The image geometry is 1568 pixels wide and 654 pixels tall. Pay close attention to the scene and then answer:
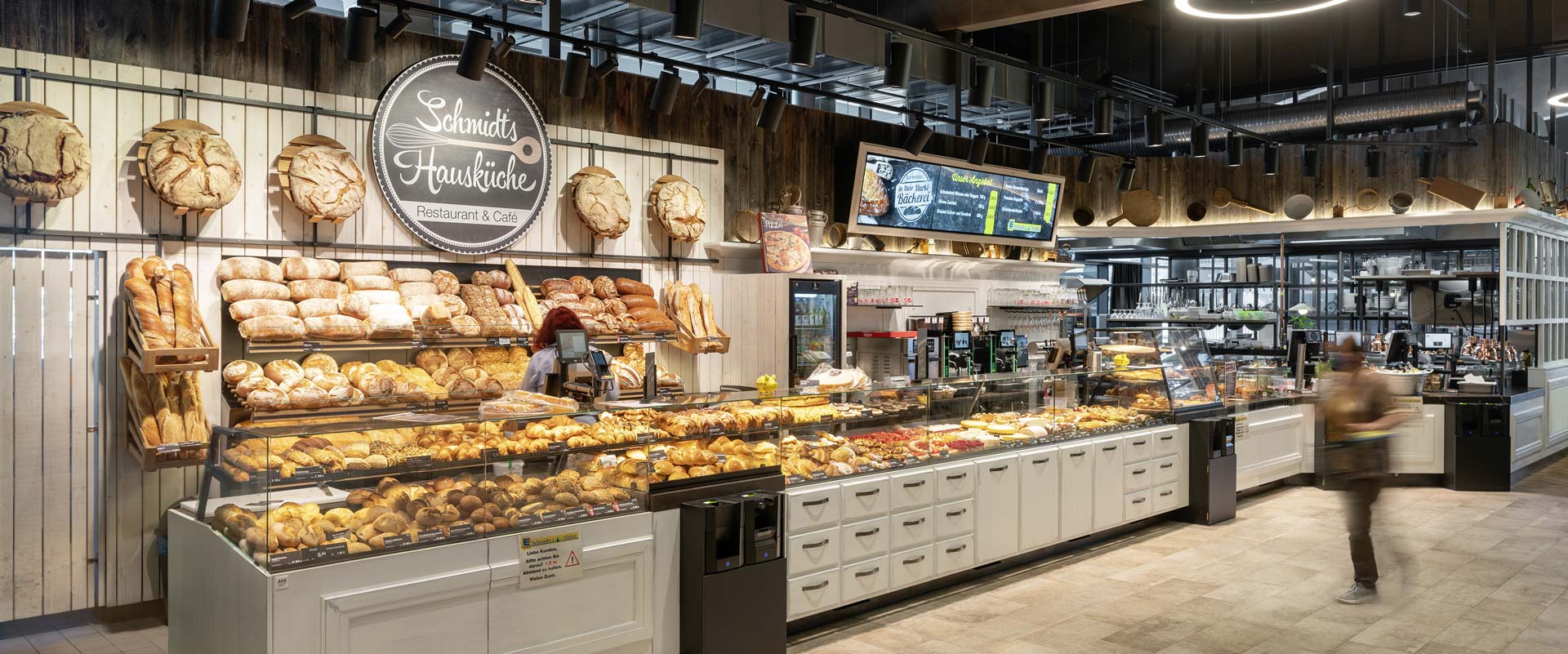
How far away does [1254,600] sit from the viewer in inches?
206

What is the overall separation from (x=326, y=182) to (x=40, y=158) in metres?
1.28

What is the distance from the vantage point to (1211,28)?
10117 mm

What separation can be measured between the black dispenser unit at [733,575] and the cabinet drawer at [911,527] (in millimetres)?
942

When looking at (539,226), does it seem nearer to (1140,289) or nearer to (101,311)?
(101,311)

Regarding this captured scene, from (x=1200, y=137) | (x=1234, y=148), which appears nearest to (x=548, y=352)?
(x=1200, y=137)

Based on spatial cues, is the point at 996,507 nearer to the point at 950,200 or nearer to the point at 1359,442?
the point at 1359,442

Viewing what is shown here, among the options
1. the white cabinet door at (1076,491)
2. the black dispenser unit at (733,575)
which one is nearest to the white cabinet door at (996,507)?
the white cabinet door at (1076,491)

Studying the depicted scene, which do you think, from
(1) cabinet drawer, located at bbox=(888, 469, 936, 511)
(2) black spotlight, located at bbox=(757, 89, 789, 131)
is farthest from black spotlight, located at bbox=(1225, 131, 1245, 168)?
(1) cabinet drawer, located at bbox=(888, 469, 936, 511)

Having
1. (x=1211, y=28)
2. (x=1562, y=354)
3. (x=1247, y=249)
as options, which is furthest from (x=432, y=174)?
(x=1562, y=354)

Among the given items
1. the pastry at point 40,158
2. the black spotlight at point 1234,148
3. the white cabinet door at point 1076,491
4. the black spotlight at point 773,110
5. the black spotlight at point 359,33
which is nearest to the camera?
the pastry at point 40,158

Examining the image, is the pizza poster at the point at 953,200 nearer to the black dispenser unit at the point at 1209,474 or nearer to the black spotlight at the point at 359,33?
the black dispenser unit at the point at 1209,474

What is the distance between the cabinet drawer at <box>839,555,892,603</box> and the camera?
4.82 meters

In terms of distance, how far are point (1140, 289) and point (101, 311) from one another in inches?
527

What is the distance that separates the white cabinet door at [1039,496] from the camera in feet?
18.9
